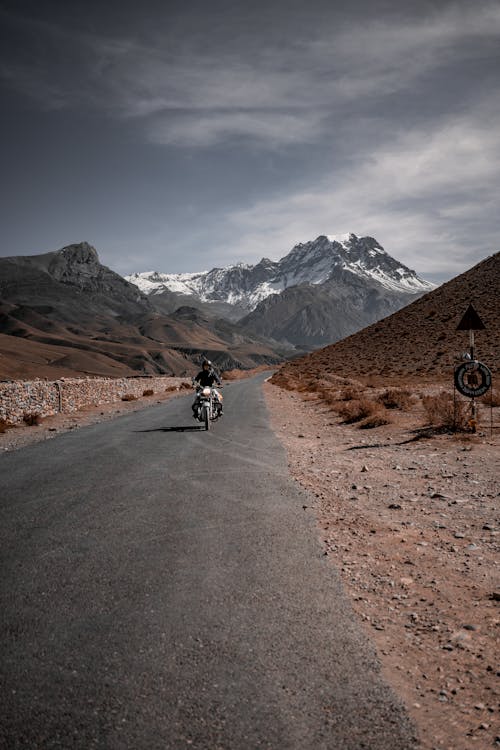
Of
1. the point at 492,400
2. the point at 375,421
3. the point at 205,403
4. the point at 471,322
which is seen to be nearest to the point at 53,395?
A: the point at 205,403

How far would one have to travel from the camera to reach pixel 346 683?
3127 mm

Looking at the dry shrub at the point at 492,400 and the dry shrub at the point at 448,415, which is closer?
the dry shrub at the point at 448,415

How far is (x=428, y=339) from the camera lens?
57.6 metres

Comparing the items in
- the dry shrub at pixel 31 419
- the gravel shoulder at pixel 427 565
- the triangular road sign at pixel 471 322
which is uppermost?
the triangular road sign at pixel 471 322

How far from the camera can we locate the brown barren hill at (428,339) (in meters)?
48.4

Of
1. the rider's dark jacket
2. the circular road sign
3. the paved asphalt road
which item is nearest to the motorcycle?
the rider's dark jacket

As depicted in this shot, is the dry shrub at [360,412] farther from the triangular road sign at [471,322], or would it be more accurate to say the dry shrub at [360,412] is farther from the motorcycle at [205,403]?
the motorcycle at [205,403]

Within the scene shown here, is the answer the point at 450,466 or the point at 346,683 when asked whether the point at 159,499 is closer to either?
the point at 346,683

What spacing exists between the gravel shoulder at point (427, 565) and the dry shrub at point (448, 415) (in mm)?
1812

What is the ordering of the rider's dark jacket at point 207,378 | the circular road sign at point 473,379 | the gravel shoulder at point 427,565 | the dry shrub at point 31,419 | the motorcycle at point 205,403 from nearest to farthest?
the gravel shoulder at point 427,565
the circular road sign at point 473,379
the motorcycle at point 205,403
the rider's dark jacket at point 207,378
the dry shrub at point 31,419

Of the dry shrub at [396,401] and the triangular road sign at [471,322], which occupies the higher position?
the triangular road sign at [471,322]

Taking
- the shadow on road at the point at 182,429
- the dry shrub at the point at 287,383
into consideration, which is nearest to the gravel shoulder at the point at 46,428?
the shadow on road at the point at 182,429

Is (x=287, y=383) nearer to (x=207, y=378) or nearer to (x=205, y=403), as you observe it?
(x=207, y=378)

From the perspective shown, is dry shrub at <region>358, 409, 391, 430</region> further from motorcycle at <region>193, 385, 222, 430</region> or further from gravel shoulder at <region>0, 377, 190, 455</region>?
gravel shoulder at <region>0, 377, 190, 455</region>
